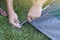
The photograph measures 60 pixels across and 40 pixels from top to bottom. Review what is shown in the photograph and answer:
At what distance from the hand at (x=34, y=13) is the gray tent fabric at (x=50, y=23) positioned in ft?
0.20

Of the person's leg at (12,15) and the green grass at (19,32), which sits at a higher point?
the person's leg at (12,15)

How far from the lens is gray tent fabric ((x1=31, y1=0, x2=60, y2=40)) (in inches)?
83.0

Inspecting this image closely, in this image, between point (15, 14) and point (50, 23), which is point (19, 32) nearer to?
point (15, 14)

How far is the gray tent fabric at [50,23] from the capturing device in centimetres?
211

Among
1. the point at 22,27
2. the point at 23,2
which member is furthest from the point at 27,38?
the point at 23,2

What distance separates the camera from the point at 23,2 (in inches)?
93.8

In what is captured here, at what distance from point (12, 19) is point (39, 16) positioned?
0.23 m

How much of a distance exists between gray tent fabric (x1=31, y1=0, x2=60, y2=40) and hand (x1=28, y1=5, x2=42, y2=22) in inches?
2.5

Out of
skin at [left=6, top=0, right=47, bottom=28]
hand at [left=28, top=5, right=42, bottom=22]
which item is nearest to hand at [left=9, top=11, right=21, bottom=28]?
skin at [left=6, top=0, right=47, bottom=28]

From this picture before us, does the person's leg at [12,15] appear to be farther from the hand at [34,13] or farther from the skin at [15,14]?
the hand at [34,13]

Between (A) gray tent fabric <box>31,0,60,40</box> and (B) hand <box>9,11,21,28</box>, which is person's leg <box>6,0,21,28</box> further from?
(A) gray tent fabric <box>31,0,60,40</box>

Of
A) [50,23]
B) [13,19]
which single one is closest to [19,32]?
[13,19]

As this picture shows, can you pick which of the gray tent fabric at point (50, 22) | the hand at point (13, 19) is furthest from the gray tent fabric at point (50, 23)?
the hand at point (13, 19)

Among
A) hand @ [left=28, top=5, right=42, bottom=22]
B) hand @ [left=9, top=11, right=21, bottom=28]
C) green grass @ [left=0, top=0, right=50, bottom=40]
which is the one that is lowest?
green grass @ [left=0, top=0, right=50, bottom=40]
